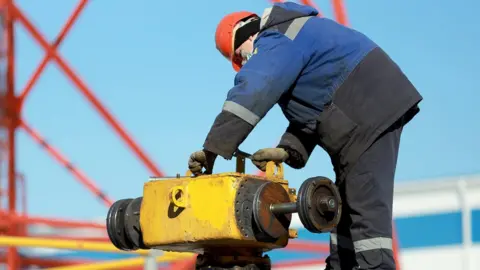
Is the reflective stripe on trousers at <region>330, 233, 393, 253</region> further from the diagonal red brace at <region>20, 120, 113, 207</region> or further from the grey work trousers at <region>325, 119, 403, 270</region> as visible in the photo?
the diagonal red brace at <region>20, 120, 113, 207</region>

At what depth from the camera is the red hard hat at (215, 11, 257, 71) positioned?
4.22 metres

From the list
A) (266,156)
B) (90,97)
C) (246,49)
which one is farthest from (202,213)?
(90,97)

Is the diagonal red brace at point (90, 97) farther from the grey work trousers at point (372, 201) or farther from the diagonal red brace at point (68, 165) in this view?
the grey work trousers at point (372, 201)

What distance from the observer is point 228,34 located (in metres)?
4.22

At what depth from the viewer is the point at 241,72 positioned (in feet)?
12.7

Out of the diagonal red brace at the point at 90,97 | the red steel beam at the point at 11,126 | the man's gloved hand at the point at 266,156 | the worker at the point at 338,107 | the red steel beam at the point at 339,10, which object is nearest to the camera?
the worker at the point at 338,107

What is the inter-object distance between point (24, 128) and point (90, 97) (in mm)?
1480

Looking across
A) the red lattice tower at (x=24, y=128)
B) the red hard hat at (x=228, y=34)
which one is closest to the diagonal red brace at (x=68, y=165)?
the red lattice tower at (x=24, y=128)

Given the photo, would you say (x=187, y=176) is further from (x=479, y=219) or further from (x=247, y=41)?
(x=479, y=219)

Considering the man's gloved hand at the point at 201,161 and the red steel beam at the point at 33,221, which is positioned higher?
the red steel beam at the point at 33,221

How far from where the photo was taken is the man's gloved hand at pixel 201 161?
12.7 feet

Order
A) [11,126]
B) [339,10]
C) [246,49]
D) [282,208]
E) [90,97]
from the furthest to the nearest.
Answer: [11,126], [90,97], [339,10], [246,49], [282,208]

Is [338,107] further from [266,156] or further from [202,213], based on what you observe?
[202,213]

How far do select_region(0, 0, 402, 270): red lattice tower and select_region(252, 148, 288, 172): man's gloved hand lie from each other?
199 inches
